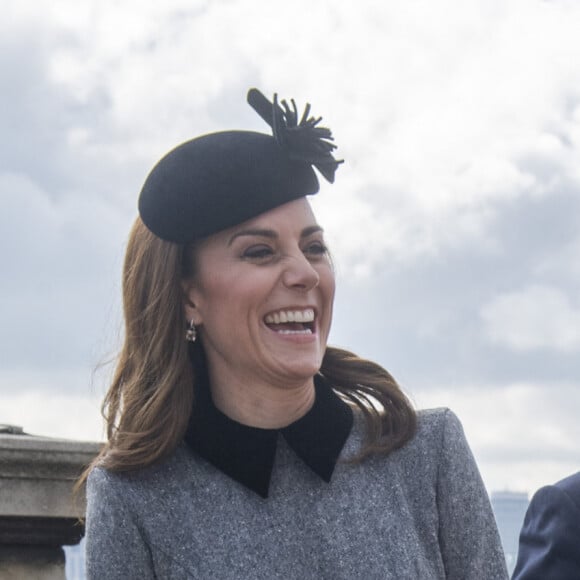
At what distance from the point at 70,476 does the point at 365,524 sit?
119 centimetres

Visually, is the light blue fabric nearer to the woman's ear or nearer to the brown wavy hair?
the brown wavy hair

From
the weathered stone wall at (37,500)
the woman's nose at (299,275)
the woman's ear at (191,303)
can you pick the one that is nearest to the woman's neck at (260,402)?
the woman's ear at (191,303)

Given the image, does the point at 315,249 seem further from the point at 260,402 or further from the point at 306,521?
the point at 306,521


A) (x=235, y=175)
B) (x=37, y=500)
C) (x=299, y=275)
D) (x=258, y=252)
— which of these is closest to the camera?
(x=299, y=275)

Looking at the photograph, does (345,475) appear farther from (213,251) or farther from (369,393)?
(213,251)

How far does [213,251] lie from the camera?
345 centimetres

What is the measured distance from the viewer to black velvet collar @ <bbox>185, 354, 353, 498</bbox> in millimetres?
3496

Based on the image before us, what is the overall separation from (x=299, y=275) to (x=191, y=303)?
41 centimetres

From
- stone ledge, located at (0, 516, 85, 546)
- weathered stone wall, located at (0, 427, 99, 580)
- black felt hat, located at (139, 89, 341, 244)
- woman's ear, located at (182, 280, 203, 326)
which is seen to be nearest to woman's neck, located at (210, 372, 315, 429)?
woman's ear, located at (182, 280, 203, 326)

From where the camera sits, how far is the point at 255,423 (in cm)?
353

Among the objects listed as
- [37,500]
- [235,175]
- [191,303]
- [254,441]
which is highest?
[235,175]

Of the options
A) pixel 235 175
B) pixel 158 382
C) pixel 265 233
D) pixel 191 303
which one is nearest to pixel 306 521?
pixel 158 382

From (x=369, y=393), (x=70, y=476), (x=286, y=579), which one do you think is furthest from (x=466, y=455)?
(x=70, y=476)

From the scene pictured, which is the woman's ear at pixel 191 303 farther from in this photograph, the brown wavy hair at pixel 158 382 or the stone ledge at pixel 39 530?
the stone ledge at pixel 39 530
